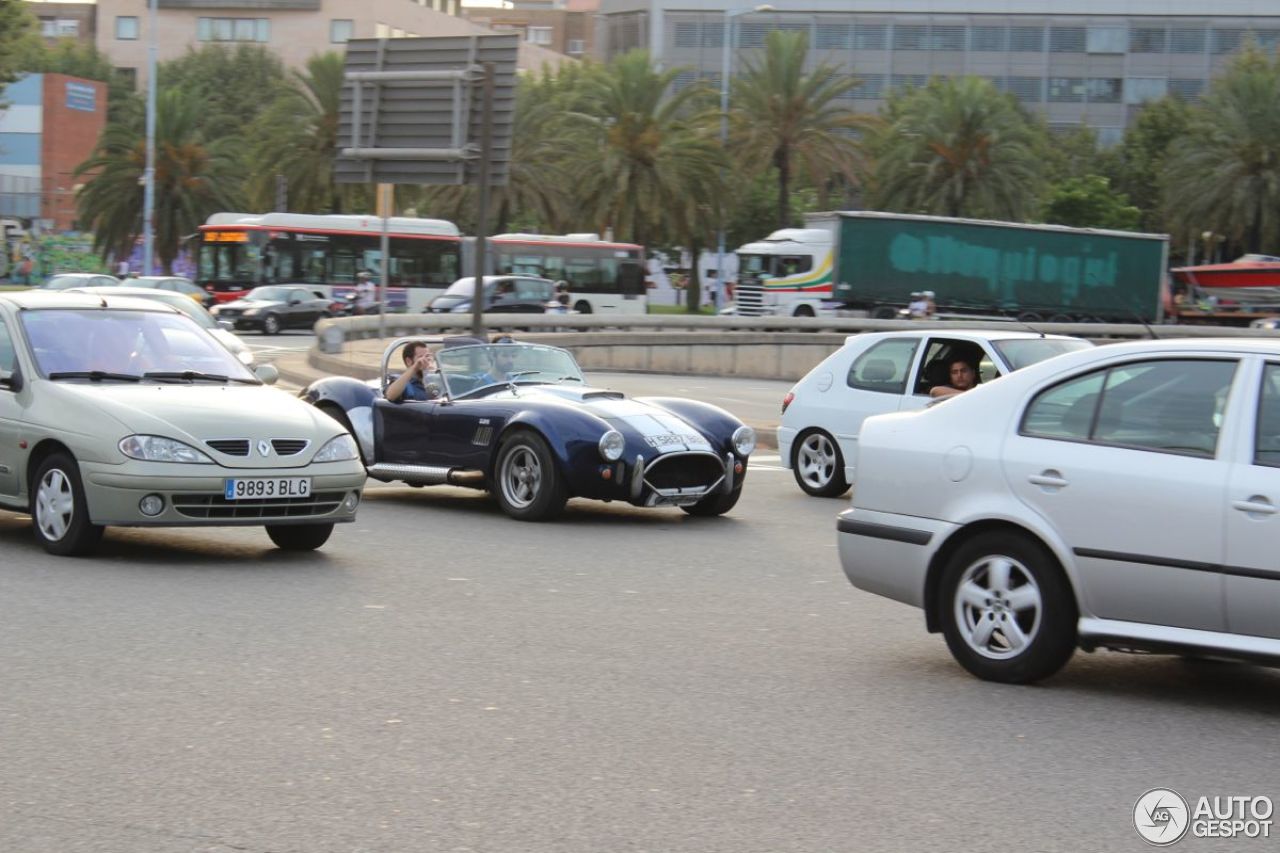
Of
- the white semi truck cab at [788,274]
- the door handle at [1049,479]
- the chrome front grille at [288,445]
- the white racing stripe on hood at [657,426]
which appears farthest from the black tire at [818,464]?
the white semi truck cab at [788,274]

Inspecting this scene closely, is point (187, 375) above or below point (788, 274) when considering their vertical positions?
below

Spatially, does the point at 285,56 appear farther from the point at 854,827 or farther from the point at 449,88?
the point at 854,827

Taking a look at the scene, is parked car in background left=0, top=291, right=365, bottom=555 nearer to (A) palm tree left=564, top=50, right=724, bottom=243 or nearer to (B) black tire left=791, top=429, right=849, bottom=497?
(B) black tire left=791, top=429, right=849, bottom=497

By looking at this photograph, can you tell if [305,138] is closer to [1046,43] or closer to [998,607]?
[998,607]

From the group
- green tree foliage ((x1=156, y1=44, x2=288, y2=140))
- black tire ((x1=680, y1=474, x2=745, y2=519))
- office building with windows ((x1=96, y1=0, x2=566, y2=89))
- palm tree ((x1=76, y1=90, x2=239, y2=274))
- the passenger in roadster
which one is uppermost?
office building with windows ((x1=96, y1=0, x2=566, y2=89))

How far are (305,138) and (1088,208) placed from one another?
3554 cm

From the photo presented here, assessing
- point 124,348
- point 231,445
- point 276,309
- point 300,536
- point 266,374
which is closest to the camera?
point 231,445

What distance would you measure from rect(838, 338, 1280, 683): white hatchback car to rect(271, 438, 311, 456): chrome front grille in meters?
3.61

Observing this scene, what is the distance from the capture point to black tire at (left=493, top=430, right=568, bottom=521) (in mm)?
12305

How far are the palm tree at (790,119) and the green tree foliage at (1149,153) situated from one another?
30697 mm

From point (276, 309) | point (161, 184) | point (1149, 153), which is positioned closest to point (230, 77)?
point (161, 184)

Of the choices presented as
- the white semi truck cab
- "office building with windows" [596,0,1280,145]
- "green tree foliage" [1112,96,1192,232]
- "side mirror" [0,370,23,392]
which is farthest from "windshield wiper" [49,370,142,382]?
"office building with windows" [596,0,1280,145]

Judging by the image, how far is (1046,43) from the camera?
109062mm

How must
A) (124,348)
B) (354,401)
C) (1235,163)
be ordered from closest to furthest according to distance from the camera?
(124,348)
(354,401)
(1235,163)
